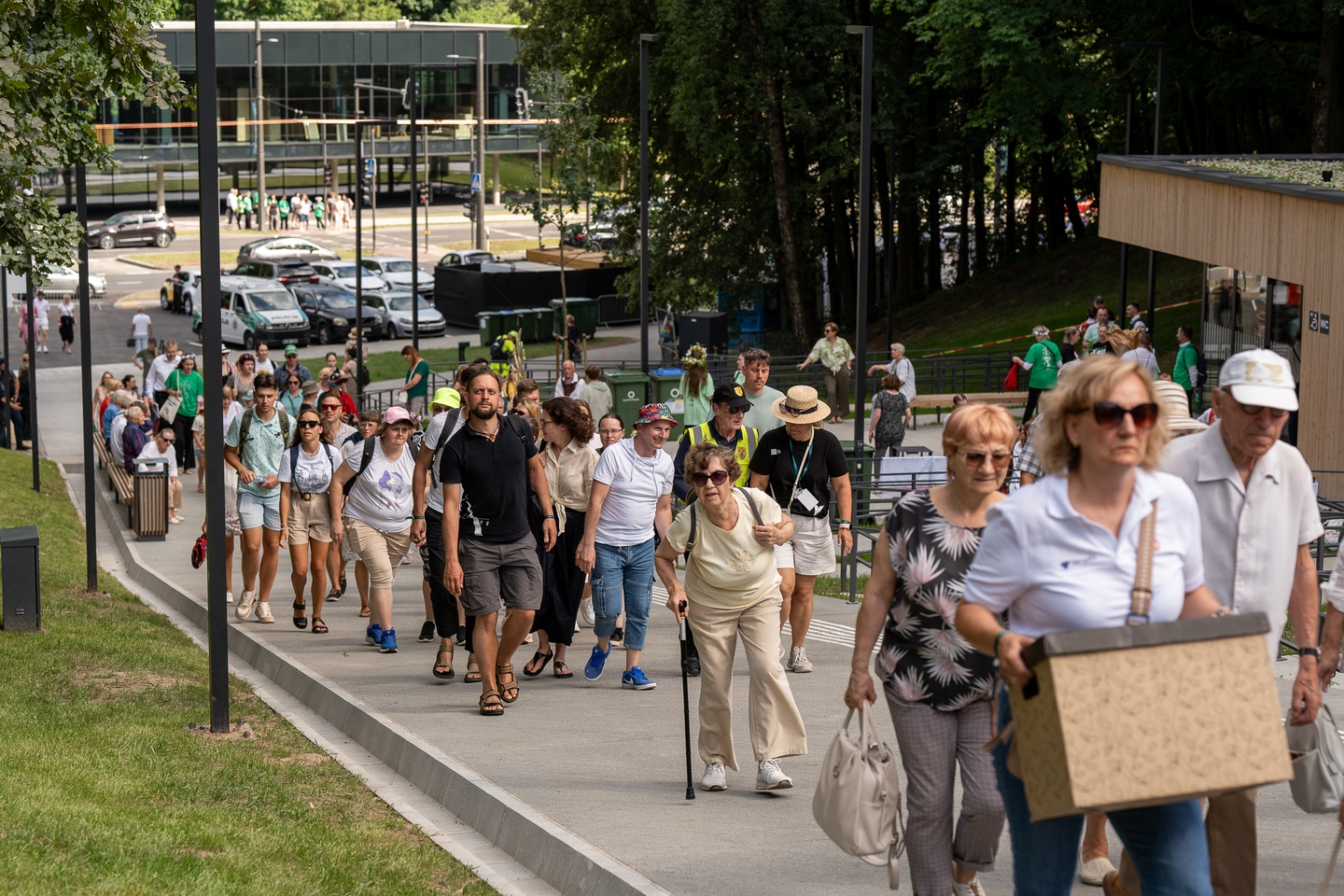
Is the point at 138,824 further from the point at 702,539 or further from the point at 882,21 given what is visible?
the point at 882,21

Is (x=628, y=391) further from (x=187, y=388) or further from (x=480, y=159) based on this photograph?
(x=480, y=159)

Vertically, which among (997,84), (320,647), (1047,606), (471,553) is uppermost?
(997,84)

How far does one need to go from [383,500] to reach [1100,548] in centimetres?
823

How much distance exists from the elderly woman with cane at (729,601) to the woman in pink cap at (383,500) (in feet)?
14.5

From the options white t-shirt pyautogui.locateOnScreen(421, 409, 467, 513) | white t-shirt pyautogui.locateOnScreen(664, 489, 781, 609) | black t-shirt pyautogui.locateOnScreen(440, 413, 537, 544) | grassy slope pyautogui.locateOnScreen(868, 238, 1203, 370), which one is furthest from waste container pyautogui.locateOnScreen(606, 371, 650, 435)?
white t-shirt pyautogui.locateOnScreen(664, 489, 781, 609)

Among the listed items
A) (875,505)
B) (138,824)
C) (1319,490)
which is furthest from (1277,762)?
(1319,490)

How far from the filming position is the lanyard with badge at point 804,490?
29.9ft

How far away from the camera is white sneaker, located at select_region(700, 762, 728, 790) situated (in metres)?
7.33

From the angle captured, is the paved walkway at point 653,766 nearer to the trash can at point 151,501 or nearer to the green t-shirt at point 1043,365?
the trash can at point 151,501

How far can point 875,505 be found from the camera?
1966cm

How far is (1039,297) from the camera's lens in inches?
1745

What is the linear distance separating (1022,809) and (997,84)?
36058 mm

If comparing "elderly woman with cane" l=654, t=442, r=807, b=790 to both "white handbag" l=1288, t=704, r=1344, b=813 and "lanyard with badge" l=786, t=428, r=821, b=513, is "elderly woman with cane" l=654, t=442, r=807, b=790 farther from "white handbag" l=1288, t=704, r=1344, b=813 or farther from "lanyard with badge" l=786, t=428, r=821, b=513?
"white handbag" l=1288, t=704, r=1344, b=813

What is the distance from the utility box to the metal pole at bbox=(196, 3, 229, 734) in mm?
3552
